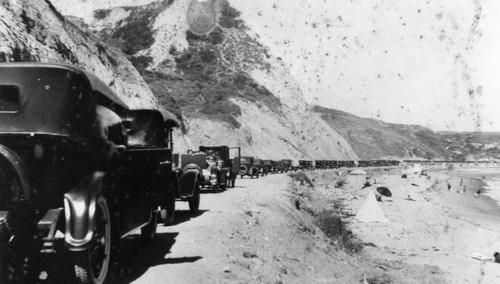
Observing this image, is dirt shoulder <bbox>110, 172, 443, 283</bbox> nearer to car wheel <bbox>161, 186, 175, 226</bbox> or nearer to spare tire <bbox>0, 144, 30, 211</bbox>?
car wheel <bbox>161, 186, 175, 226</bbox>

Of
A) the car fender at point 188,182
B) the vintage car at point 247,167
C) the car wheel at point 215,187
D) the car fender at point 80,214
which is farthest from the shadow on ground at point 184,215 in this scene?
the vintage car at point 247,167

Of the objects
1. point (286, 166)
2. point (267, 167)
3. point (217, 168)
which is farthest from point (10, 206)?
point (286, 166)

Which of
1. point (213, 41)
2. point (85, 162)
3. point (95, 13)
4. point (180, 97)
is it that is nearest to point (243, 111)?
point (180, 97)

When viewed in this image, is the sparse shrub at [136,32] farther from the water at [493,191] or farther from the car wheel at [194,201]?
the car wheel at [194,201]

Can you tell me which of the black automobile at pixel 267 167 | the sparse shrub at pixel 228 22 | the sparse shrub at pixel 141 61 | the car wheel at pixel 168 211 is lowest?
the car wheel at pixel 168 211

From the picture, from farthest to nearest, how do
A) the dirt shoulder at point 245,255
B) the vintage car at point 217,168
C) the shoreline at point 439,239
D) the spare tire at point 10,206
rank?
1. the vintage car at point 217,168
2. the shoreline at point 439,239
3. the dirt shoulder at point 245,255
4. the spare tire at point 10,206

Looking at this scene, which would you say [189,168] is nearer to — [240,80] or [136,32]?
[240,80]
